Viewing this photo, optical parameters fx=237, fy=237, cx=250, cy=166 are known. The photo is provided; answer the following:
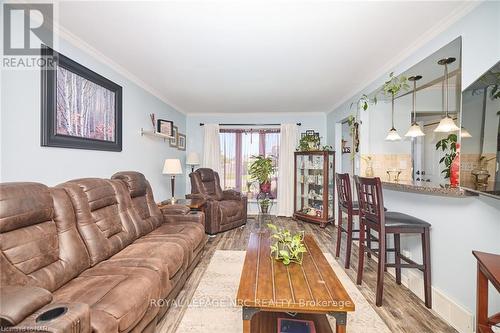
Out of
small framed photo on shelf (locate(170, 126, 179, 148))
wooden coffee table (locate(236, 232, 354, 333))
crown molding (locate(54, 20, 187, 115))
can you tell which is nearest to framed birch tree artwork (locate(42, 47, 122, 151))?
crown molding (locate(54, 20, 187, 115))

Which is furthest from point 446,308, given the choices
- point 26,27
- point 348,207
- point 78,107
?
point 26,27

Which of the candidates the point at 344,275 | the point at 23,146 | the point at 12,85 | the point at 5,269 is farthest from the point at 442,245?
the point at 12,85

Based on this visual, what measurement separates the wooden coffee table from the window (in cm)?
374

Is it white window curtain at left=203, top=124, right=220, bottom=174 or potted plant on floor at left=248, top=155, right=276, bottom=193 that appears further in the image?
white window curtain at left=203, top=124, right=220, bottom=174

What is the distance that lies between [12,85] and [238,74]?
223 cm

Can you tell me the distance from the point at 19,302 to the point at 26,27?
77.8 inches

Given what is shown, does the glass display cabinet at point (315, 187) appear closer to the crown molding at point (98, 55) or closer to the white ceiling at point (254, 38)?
the white ceiling at point (254, 38)

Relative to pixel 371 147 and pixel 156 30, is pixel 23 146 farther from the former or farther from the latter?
pixel 371 147

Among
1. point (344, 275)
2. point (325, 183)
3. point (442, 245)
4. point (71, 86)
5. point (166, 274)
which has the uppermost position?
point (71, 86)

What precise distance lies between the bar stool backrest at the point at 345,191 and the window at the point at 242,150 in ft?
8.62

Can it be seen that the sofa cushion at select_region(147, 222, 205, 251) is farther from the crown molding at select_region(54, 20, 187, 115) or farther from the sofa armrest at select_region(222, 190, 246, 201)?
the crown molding at select_region(54, 20, 187, 115)

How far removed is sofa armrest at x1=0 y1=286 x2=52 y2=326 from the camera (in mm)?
950

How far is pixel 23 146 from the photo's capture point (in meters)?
1.83

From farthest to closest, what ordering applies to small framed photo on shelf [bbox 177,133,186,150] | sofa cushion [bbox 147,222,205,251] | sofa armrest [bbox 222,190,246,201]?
1. small framed photo on shelf [bbox 177,133,186,150]
2. sofa armrest [bbox 222,190,246,201]
3. sofa cushion [bbox 147,222,205,251]
